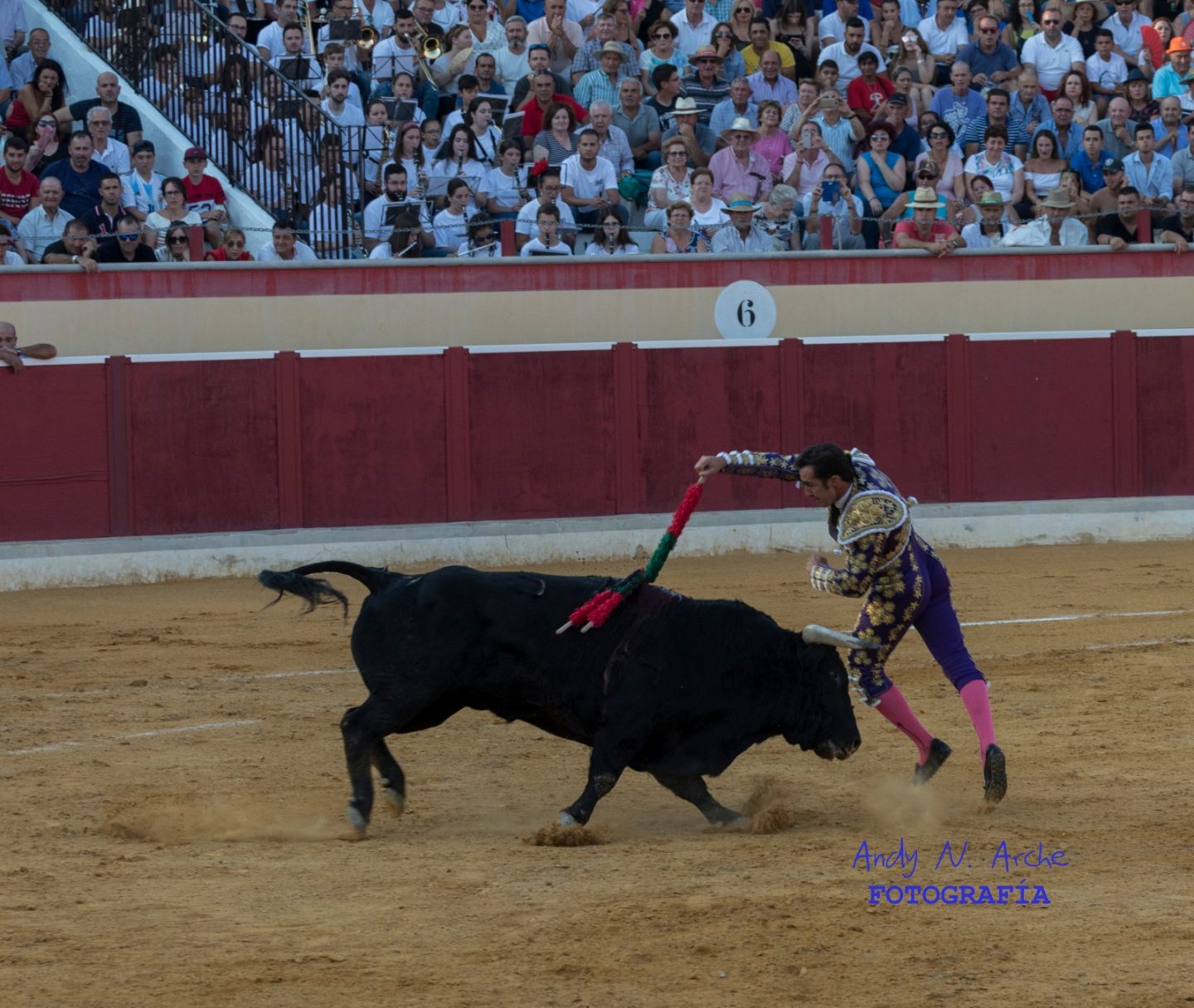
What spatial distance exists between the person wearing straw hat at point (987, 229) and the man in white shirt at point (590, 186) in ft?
8.29

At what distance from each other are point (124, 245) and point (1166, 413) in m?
7.25

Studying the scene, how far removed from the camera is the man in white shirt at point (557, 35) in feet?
43.1

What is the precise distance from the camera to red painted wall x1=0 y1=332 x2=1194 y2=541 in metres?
11.2

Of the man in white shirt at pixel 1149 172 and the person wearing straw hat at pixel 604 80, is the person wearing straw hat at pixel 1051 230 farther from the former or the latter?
the person wearing straw hat at pixel 604 80

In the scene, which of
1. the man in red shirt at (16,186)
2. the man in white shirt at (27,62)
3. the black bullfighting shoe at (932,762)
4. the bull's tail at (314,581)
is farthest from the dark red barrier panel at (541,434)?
the black bullfighting shoe at (932,762)

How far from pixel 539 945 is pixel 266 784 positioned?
222cm

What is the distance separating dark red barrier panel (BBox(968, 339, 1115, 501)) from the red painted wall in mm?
13

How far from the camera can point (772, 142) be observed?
41.2 feet

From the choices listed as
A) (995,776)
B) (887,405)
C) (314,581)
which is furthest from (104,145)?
(995,776)

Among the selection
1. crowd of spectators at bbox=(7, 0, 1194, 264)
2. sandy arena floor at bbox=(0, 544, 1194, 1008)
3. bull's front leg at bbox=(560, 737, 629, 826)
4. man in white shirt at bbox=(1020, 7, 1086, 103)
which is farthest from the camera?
man in white shirt at bbox=(1020, 7, 1086, 103)

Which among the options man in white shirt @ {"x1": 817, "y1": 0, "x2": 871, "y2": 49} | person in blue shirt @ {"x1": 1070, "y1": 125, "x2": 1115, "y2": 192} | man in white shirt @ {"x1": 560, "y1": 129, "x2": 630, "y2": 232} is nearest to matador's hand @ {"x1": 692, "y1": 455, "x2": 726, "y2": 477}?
man in white shirt @ {"x1": 560, "y1": 129, "x2": 630, "y2": 232}

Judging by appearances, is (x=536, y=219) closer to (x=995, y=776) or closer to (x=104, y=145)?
(x=104, y=145)

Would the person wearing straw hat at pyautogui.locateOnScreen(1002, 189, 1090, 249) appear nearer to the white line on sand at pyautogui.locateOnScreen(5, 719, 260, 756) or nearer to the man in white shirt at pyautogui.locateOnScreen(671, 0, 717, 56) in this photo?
the man in white shirt at pyautogui.locateOnScreen(671, 0, 717, 56)

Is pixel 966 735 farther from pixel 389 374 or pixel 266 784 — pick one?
pixel 389 374
